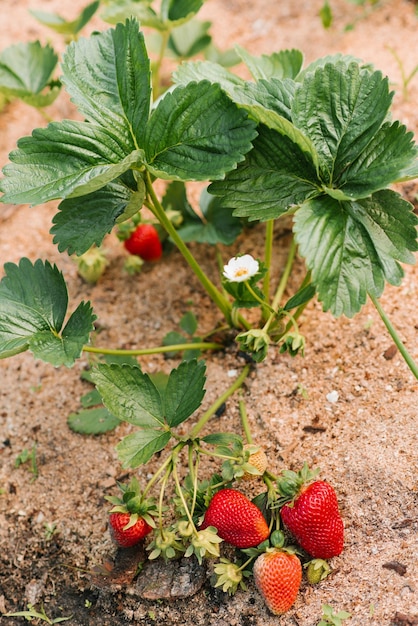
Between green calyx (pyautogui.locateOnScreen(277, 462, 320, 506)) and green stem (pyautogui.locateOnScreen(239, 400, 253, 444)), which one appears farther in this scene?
green stem (pyautogui.locateOnScreen(239, 400, 253, 444))

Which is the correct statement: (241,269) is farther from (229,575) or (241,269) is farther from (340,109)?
(229,575)

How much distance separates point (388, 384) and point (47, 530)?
0.77 metres

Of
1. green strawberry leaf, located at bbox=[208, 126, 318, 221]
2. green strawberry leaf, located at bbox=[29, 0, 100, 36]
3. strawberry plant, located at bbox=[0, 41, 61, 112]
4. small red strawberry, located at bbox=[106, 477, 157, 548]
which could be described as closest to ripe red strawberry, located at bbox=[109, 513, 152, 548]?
small red strawberry, located at bbox=[106, 477, 157, 548]

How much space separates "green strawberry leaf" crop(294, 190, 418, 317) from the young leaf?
0.89ft

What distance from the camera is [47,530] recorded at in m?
1.45

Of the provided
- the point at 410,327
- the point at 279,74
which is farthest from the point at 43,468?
the point at 279,74

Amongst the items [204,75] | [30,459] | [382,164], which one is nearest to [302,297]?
[382,164]

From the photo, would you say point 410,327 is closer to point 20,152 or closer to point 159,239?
point 159,239

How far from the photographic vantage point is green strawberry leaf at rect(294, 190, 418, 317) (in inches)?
45.6

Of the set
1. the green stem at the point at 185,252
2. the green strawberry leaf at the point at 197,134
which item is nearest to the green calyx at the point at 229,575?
the green stem at the point at 185,252

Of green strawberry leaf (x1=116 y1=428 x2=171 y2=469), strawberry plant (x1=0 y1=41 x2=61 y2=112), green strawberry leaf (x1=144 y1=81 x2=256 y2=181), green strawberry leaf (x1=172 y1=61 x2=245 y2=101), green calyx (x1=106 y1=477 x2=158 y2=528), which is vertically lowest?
green calyx (x1=106 y1=477 x2=158 y2=528)

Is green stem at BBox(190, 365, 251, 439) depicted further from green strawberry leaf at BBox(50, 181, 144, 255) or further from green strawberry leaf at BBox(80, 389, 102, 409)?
green strawberry leaf at BBox(50, 181, 144, 255)

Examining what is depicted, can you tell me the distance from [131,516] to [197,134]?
692 millimetres

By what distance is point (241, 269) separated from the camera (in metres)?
1.28
